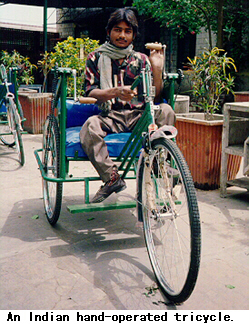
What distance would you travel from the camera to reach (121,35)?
11.7ft

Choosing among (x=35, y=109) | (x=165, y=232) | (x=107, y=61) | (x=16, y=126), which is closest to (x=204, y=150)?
(x=165, y=232)

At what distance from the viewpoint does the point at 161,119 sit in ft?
11.5

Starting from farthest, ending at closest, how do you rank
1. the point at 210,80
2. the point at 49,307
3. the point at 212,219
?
the point at 210,80 → the point at 212,219 → the point at 49,307

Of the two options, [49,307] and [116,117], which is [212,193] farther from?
[49,307]

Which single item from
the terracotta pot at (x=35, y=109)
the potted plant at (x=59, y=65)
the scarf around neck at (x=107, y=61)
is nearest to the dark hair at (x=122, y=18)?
the scarf around neck at (x=107, y=61)

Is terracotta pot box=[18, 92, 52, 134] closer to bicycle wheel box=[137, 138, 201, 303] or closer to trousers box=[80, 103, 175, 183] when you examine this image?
trousers box=[80, 103, 175, 183]

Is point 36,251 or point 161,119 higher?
point 161,119

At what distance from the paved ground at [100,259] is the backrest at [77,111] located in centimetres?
90

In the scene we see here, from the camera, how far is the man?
10.8 ft

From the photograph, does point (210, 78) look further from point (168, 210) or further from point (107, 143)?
point (168, 210)

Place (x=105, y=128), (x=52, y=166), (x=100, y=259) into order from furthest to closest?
(x=52, y=166) → (x=105, y=128) → (x=100, y=259)

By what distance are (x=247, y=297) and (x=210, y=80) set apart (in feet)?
9.97

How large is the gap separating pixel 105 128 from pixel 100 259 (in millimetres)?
1091

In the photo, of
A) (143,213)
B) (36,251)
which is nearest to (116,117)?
(143,213)
